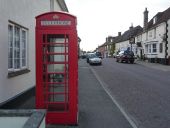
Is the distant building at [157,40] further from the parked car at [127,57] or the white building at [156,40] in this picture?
the parked car at [127,57]

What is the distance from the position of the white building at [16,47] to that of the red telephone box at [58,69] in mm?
1279

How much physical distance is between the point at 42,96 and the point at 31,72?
523 cm

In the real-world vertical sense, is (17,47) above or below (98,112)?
above

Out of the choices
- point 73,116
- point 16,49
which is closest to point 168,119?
point 73,116

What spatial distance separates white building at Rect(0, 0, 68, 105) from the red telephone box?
4.20 ft

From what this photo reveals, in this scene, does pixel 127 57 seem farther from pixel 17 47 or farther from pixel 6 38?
pixel 6 38

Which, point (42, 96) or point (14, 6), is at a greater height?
point (14, 6)

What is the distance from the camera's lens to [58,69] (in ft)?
27.8

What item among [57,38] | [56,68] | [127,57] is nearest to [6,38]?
[57,38]

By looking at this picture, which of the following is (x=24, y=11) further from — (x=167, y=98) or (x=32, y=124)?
(x=32, y=124)

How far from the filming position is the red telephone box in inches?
316

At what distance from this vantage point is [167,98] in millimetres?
13547

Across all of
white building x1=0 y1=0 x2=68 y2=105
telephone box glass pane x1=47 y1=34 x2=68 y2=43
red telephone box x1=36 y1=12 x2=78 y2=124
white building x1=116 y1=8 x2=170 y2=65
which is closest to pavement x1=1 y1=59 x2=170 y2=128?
red telephone box x1=36 y1=12 x2=78 y2=124

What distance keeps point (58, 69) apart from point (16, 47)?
3.09 meters
